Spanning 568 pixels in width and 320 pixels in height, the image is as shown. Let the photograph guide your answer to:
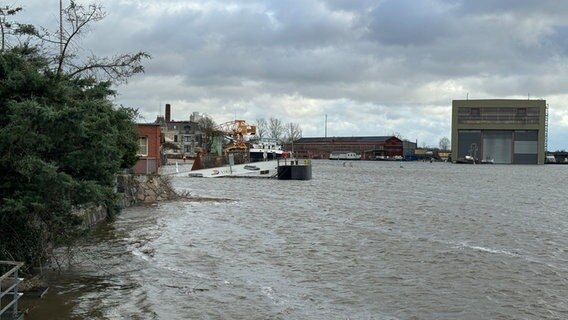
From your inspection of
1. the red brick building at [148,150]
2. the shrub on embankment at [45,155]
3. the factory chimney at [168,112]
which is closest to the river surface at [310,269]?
the shrub on embankment at [45,155]

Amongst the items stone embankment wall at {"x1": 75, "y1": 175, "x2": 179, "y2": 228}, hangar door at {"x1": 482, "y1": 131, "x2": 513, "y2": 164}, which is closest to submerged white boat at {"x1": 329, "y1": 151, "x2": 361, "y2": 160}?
hangar door at {"x1": 482, "y1": 131, "x2": 513, "y2": 164}

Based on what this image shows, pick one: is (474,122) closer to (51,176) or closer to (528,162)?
(528,162)

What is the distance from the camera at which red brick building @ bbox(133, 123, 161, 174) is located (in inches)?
1469

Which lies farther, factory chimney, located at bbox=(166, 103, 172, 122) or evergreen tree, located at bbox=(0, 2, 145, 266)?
factory chimney, located at bbox=(166, 103, 172, 122)

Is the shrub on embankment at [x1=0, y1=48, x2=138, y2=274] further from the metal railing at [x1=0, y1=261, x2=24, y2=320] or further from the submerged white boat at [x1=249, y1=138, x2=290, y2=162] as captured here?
the submerged white boat at [x1=249, y1=138, x2=290, y2=162]

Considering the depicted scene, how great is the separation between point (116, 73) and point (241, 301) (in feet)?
18.3

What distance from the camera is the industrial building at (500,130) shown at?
165 m

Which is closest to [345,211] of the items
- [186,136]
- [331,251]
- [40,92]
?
[331,251]

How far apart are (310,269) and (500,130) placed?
165 metres

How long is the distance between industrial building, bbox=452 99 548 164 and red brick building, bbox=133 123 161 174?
13780 cm

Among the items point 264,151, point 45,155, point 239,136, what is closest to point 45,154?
point 45,155

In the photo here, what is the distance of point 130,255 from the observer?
14234 mm

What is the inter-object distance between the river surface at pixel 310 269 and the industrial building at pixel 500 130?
149881 mm

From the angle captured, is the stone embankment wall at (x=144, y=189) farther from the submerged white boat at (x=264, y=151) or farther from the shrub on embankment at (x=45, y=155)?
the submerged white boat at (x=264, y=151)
